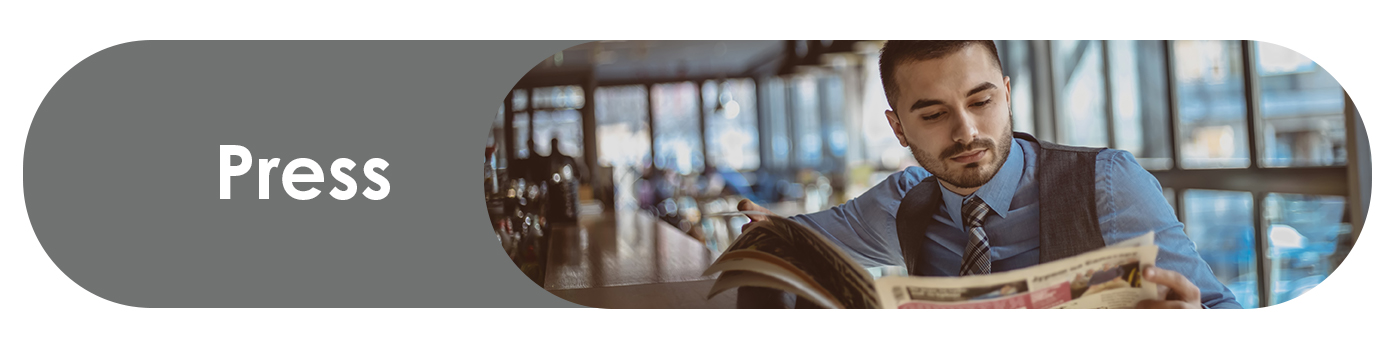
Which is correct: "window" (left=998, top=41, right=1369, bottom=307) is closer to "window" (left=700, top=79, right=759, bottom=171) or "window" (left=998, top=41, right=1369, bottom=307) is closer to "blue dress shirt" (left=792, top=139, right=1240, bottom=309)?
"blue dress shirt" (left=792, top=139, right=1240, bottom=309)

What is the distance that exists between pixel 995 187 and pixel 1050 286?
308 millimetres

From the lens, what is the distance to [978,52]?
8.99ft

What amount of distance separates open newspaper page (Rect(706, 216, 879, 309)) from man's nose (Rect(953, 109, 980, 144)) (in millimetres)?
440

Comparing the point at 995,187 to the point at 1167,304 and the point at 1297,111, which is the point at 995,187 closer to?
the point at 1167,304

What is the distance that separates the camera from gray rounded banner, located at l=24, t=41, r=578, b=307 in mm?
2994

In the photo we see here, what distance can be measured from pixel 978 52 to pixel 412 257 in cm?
170

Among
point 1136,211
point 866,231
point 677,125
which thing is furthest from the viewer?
point 677,125

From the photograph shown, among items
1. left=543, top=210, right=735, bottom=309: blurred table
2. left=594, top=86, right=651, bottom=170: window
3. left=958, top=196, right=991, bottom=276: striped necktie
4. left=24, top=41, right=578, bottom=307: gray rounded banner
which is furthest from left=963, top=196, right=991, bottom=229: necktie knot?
left=24, top=41, right=578, bottom=307: gray rounded banner

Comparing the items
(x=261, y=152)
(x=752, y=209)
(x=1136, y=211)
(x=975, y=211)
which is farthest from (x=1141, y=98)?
(x=261, y=152)

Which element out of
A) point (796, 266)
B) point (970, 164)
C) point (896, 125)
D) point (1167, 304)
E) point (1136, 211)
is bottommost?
point (1167, 304)

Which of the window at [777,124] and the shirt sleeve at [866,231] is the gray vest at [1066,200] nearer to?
the shirt sleeve at [866,231]

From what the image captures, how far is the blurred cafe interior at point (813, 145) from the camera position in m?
2.75

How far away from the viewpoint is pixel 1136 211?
2.72m

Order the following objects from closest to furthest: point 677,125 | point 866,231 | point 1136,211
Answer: point 1136,211 → point 866,231 → point 677,125
